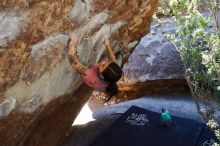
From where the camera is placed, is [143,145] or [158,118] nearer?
[143,145]

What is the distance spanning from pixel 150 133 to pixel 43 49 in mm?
3268

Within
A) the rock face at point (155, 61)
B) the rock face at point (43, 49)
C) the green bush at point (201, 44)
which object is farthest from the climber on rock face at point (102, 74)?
the rock face at point (155, 61)

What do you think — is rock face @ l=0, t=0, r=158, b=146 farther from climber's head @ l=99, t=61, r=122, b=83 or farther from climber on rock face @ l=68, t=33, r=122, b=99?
climber's head @ l=99, t=61, r=122, b=83

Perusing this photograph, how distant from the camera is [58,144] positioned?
24.7 ft

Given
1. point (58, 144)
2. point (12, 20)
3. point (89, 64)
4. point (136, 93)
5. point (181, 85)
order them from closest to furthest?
point (12, 20)
point (89, 64)
point (58, 144)
point (181, 85)
point (136, 93)

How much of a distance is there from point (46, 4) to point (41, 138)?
282cm

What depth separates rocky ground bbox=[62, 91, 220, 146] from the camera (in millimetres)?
7785

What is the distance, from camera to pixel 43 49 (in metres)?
5.04

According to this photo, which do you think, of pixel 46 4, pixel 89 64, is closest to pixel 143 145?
pixel 89 64

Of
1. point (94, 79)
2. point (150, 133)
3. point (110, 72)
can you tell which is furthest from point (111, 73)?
point (150, 133)

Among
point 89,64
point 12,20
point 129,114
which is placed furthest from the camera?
point 129,114

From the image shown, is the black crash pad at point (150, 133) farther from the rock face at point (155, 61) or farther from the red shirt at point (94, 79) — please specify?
the red shirt at point (94, 79)

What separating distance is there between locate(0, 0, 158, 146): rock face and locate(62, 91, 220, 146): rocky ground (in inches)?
40.4

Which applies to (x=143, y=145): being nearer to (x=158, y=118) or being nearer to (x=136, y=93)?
(x=158, y=118)
